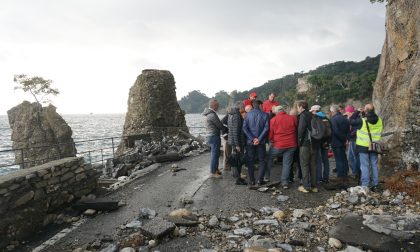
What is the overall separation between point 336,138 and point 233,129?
9.55ft

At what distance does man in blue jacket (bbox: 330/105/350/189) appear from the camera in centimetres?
838

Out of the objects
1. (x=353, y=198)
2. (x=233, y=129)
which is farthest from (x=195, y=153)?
(x=353, y=198)

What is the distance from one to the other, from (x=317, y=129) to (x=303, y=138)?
0.41 metres

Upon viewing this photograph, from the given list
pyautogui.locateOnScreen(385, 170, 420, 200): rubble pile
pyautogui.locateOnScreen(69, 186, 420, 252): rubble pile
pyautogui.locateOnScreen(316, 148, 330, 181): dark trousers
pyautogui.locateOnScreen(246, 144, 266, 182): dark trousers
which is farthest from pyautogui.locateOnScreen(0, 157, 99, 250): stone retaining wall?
pyautogui.locateOnScreen(385, 170, 420, 200): rubble pile

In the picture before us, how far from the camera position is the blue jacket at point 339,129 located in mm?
8375

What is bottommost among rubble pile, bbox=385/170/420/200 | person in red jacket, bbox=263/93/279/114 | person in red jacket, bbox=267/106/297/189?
rubble pile, bbox=385/170/420/200

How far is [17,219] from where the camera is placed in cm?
604

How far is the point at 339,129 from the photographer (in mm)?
8414

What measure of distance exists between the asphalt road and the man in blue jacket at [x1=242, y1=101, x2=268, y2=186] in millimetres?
715

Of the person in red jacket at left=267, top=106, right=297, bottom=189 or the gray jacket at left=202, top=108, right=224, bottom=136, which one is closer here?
the person in red jacket at left=267, top=106, right=297, bottom=189

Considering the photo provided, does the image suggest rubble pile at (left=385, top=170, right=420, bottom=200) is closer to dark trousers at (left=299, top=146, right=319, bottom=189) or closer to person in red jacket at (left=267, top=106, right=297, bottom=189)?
dark trousers at (left=299, top=146, right=319, bottom=189)

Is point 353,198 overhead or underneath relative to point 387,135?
underneath

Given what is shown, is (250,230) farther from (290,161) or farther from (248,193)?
(290,161)

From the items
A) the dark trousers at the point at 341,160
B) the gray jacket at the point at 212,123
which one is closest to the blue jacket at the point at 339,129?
the dark trousers at the point at 341,160
